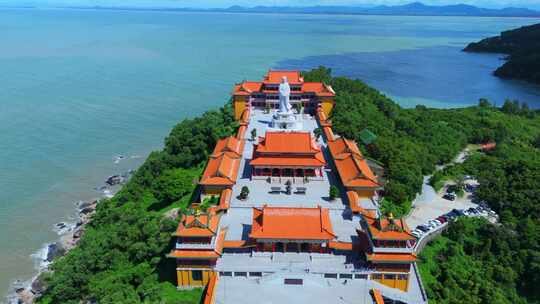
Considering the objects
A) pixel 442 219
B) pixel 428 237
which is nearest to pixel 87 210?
pixel 428 237

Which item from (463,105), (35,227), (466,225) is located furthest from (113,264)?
(463,105)

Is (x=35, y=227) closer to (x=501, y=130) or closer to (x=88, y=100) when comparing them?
(x=88, y=100)

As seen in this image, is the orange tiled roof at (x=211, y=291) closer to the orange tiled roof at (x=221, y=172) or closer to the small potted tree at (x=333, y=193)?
the orange tiled roof at (x=221, y=172)

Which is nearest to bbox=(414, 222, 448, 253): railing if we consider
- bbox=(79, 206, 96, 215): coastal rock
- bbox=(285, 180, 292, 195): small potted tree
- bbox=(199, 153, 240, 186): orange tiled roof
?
bbox=(285, 180, 292, 195): small potted tree

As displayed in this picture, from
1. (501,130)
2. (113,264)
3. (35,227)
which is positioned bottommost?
(35,227)

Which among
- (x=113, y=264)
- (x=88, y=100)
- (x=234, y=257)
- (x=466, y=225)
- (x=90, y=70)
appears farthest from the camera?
(x=90, y=70)

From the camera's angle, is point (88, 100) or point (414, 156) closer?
point (414, 156)

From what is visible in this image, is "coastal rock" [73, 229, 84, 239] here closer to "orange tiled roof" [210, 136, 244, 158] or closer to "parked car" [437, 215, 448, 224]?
"orange tiled roof" [210, 136, 244, 158]

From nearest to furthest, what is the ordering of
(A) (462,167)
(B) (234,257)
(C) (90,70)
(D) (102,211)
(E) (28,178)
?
(B) (234,257), (D) (102,211), (A) (462,167), (E) (28,178), (C) (90,70)
